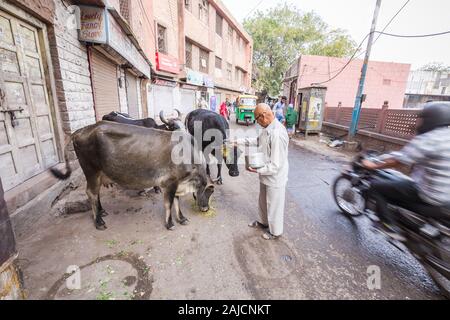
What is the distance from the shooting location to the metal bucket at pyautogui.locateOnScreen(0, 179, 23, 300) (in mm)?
1680

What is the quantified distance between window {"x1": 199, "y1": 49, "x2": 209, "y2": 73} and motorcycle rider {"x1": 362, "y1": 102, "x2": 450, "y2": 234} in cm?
1869

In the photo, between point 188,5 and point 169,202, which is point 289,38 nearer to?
point 188,5

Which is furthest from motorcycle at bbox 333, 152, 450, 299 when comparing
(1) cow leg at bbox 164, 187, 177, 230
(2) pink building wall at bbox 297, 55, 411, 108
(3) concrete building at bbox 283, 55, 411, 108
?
(2) pink building wall at bbox 297, 55, 411, 108

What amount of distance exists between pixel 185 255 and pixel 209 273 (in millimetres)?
455

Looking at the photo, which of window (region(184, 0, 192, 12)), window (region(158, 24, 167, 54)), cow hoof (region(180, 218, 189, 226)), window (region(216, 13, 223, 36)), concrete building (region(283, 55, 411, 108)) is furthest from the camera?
window (region(216, 13, 223, 36))

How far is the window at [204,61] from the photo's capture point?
Result: 19.1 meters

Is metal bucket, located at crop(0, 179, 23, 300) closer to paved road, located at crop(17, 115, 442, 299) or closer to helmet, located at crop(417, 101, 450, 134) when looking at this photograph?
paved road, located at crop(17, 115, 442, 299)

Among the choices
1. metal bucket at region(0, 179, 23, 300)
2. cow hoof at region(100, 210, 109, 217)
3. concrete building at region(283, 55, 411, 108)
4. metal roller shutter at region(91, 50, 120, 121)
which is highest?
concrete building at region(283, 55, 411, 108)

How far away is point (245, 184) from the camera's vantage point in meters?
5.56

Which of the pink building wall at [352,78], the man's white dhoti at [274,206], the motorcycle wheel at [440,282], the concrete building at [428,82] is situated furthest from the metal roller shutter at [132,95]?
the concrete building at [428,82]

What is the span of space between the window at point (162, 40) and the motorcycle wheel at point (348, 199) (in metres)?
13.1

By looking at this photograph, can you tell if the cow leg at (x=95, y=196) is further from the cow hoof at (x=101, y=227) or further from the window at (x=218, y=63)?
the window at (x=218, y=63)

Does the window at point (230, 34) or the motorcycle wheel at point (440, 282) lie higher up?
the window at point (230, 34)

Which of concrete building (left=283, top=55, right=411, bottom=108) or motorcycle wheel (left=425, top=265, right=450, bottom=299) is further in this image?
concrete building (left=283, top=55, right=411, bottom=108)
